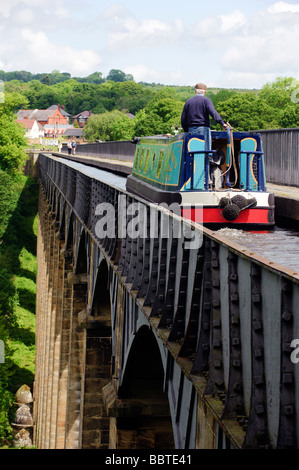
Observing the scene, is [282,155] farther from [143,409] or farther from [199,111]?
[143,409]

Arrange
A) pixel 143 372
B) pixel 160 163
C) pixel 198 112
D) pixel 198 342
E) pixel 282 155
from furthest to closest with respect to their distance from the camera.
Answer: pixel 282 155, pixel 160 163, pixel 198 112, pixel 143 372, pixel 198 342

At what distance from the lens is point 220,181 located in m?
11.7

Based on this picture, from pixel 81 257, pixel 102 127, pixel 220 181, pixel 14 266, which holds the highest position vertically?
pixel 102 127

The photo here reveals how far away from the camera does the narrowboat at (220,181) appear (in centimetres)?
1083

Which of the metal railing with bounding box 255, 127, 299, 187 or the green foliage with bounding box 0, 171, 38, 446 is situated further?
the green foliage with bounding box 0, 171, 38, 446

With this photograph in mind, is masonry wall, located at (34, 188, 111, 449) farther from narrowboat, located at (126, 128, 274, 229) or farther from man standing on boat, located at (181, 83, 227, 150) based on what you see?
man standing on boat, located at (181, 83, 227, 150)

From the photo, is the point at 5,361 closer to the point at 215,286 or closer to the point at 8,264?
the point at 8,264

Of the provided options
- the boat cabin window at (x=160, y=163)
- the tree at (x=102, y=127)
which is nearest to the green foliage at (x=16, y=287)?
the boat cabin window at (x=160, y=163)

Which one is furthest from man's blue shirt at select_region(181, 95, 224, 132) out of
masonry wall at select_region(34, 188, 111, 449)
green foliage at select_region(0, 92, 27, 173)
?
green foliage at select_region(0, 92, 27, 173)

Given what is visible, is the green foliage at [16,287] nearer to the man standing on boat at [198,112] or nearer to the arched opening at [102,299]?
the arched opening at [102,299]

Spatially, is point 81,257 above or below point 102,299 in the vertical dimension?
above

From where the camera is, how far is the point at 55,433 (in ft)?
97.9

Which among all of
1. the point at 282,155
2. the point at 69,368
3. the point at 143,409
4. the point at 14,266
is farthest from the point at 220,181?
the point at 14,266

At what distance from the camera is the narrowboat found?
10828 millimetres
